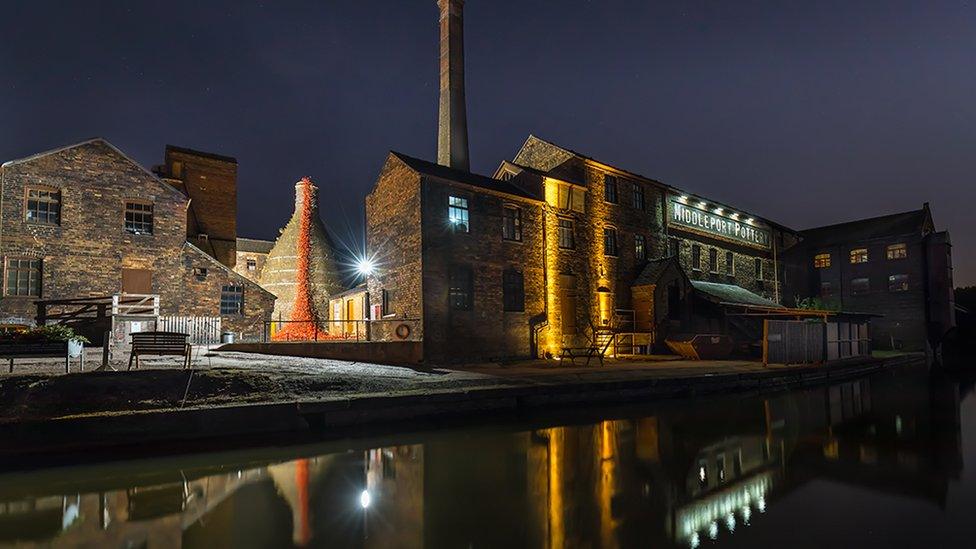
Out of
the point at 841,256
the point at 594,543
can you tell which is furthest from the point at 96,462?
the point at 841,256

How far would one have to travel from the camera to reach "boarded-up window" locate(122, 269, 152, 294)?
61.6ft

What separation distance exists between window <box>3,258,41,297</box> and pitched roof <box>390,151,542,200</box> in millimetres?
13101

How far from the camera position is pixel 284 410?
884 centimetres

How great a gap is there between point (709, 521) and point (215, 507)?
5.48 m

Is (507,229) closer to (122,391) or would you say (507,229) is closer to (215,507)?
(122,391)

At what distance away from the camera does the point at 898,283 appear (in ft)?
111

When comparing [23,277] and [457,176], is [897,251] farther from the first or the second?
[23,277]

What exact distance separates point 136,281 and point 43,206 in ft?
12.5

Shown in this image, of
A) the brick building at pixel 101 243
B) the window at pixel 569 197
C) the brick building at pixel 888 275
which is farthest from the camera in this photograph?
the brick building at pixel 888 275

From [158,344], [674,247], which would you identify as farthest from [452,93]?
[158,344]

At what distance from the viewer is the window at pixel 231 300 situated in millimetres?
20688

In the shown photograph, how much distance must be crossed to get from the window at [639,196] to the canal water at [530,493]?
1680 cm

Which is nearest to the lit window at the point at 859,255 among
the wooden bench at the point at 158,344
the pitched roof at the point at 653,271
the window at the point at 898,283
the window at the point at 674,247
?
the window at the point at 898,283

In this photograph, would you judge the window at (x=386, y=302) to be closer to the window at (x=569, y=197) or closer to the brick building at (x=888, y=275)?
the window at (x=569, y=197)
